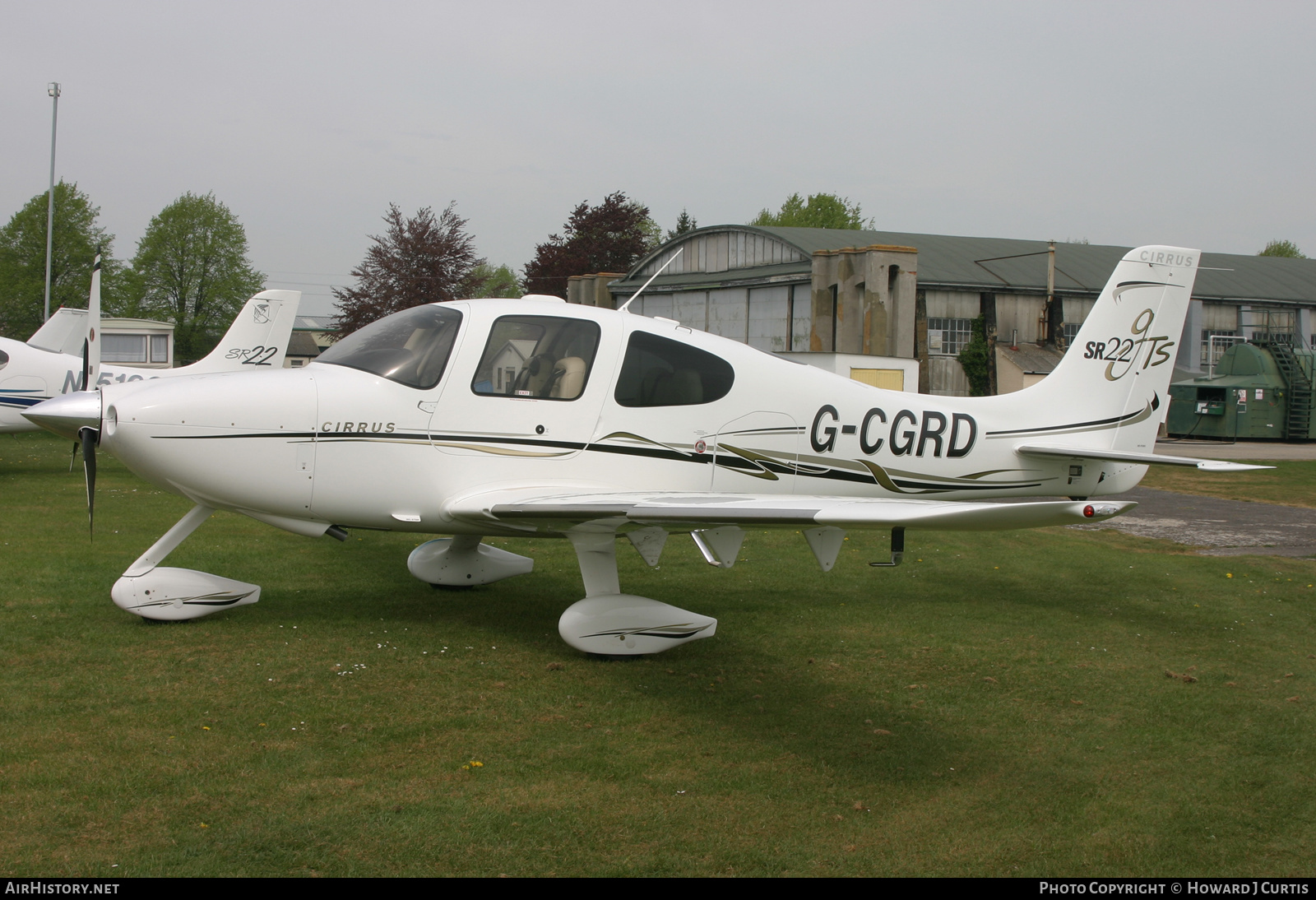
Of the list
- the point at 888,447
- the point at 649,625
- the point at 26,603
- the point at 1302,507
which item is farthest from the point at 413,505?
the point at 1302,507

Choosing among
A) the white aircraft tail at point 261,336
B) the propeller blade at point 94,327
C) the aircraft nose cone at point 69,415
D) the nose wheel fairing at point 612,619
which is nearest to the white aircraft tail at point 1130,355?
the nose wheel fairing at point 612,619

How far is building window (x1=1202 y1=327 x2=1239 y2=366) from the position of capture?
41.3 metres

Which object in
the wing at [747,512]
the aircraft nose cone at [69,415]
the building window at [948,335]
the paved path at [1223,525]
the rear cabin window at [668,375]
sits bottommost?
→ the paved path at [1223,525]

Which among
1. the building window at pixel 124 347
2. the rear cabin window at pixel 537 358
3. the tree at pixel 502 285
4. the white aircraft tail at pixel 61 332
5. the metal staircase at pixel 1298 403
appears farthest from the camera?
the tree at pixel 502 285

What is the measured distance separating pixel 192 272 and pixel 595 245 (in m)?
28.8

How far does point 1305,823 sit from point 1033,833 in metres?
1.29

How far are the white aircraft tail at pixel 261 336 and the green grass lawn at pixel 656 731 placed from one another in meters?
8.96

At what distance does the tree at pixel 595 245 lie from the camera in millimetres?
59688

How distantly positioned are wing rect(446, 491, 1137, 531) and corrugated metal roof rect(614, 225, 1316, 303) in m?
32.3

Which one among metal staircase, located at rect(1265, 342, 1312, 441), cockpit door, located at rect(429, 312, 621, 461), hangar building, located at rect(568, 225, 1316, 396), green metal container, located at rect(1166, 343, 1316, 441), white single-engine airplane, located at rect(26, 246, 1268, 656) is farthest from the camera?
hangar building, located at rect(568, 225, 1316, 396)

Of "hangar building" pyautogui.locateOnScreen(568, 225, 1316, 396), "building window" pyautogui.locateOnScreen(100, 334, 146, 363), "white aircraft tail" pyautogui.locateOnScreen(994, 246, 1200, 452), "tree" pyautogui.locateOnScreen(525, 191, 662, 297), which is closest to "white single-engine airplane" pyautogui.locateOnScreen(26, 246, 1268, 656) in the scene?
"white aircraft tail" pyautogui.locateOnScreen(994, 246, 1200, 452)

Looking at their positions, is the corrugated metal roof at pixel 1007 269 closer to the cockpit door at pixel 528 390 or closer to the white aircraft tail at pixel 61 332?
the white aircraft tail at pixel 61 332

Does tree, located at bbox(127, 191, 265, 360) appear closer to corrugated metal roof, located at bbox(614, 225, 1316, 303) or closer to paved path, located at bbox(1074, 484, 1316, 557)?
corrugated metal roof, located at bbox(614, 225, 1316, 303)

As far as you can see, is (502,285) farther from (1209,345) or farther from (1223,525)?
(1223,525)
